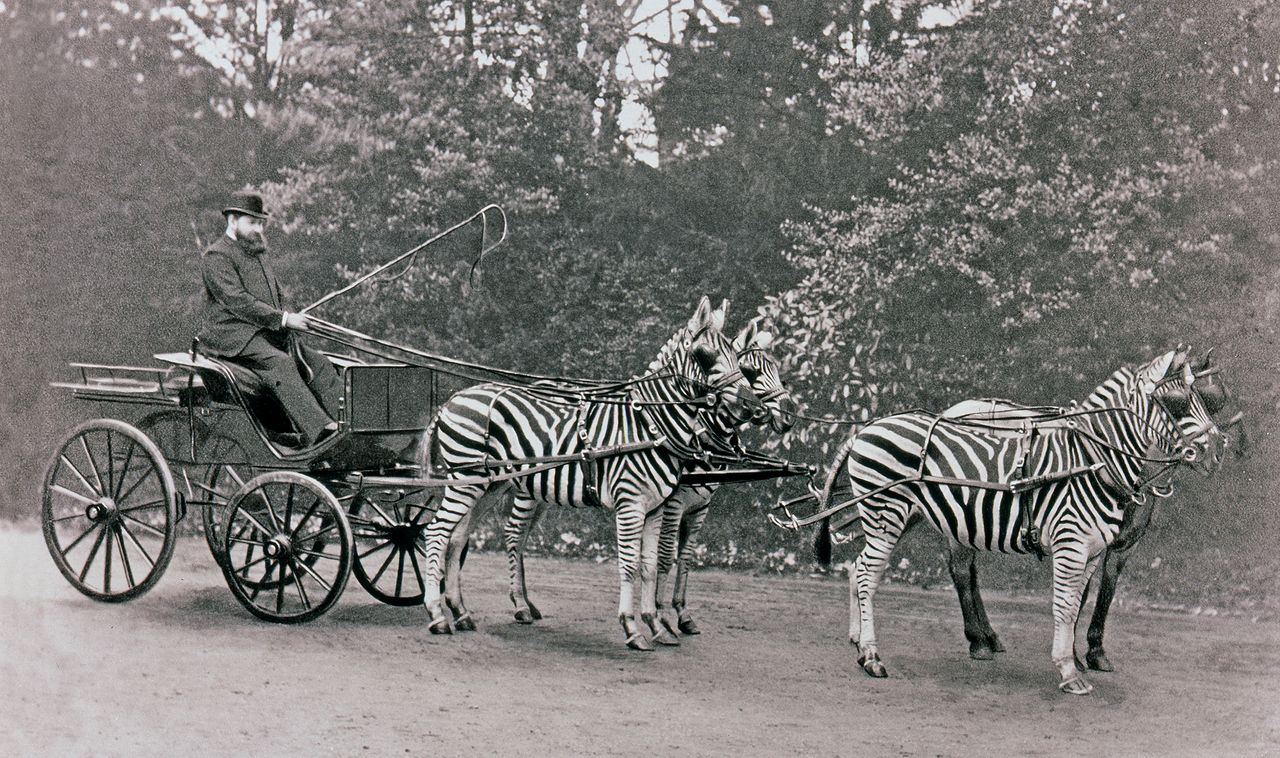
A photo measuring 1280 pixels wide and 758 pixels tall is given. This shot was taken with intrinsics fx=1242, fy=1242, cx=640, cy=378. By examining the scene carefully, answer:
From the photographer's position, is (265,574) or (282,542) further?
(265,574)

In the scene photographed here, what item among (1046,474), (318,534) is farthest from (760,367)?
(318,534)

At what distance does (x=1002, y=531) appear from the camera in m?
7.45

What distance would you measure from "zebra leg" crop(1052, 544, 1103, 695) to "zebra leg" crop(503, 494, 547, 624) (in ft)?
11.6

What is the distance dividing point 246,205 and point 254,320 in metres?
0.77

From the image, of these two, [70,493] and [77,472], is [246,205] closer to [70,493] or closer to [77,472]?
[77,472]

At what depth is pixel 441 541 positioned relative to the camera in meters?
8.36

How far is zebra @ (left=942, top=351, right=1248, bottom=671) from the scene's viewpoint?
734 cm

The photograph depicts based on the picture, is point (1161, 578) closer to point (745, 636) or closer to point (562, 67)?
point (745, 636)

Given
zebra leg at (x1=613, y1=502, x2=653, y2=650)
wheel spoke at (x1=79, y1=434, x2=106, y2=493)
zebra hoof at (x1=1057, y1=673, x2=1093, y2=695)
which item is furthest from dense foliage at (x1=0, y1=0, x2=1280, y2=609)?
zebra hoof at (x1=1057, y1=673, x2=1093, y2=695)

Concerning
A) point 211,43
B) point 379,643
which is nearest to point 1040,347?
point 379,643

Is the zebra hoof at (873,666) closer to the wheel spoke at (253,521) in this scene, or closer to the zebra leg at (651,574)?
the zebra leg at (651,574)

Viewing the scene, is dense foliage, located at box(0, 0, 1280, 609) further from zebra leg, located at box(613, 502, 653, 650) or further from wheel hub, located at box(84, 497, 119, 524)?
zebra leg, located at box(613, 502, 653, 650)

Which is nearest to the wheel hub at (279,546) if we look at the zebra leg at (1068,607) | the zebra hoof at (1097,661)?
the zebra leg at (1068,607)

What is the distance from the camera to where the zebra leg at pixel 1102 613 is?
7.62 metres
